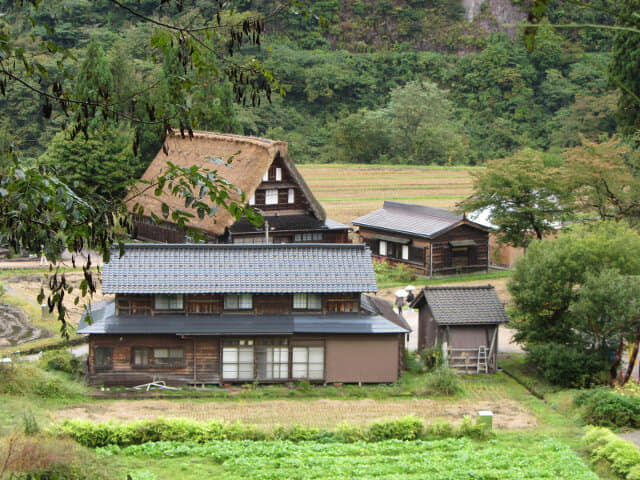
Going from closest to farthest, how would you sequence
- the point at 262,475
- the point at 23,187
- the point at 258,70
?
1. the point at 23,187
2. the point at 258,70
3. the point at 262,475

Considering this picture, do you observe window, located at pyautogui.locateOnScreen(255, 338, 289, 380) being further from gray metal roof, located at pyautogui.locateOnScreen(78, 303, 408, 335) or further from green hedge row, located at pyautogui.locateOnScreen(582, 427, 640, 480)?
green hedge row, located at pyautogui.locateOnScreen(582, 427, 640, 480)

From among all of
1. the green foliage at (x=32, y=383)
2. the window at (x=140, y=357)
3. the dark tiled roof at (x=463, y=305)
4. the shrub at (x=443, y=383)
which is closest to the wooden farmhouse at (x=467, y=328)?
the dark tiled roof at (x=463, y=305)

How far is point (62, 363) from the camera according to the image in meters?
22.5

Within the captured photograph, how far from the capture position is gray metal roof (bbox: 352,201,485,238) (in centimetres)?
3550

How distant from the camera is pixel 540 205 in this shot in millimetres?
33812

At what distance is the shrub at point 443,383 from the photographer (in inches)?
849

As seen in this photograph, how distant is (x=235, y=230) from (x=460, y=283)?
9.39 m

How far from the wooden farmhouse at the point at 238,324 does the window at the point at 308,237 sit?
35.0ft

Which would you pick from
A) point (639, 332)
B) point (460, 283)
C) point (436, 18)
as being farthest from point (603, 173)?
point (436, 18)

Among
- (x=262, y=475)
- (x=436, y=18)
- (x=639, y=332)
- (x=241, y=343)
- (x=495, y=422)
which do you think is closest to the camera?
(x=262, y=475)

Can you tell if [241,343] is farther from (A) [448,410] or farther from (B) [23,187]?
(B) [23,187]

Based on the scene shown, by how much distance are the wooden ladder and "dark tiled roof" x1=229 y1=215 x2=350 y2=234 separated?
11.9 m

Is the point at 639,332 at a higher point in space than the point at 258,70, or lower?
lower

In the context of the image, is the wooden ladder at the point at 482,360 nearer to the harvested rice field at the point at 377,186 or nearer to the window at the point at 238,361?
the window at the point at 238,361
